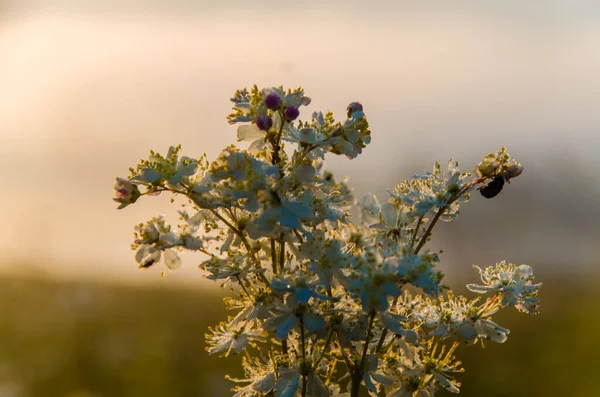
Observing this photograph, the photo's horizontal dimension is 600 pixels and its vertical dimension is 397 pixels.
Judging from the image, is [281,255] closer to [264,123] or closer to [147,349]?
[264,123]

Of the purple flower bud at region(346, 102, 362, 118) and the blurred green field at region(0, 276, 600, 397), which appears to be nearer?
the purple flower bud at region(346, 102, 362, 118)

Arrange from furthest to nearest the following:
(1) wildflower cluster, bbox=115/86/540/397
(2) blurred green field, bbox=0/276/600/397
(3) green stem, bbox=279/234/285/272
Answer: (2) blurred green field, bbox=0/276/600/397, (3) green stem, bbox=279/234/285/272, (1) wildflower cluster, bbox=115/86/540/397

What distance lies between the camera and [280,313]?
3.74 feet

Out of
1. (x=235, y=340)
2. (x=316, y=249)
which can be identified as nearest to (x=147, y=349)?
(x=235, y=340)

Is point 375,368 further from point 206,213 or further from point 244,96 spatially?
point 244,96

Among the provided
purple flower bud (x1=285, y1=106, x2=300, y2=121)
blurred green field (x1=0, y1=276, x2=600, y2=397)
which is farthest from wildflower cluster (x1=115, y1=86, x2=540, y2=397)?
blurred green field (x1=0, y1=276, x2=600, y2=397)

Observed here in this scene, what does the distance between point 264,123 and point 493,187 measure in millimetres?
468

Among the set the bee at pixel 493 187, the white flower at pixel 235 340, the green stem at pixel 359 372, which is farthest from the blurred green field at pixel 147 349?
the bee at pixel 493 187

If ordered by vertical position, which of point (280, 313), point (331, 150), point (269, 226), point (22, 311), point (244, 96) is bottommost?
point (22, 311)

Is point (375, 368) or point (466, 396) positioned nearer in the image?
point (375, 368)

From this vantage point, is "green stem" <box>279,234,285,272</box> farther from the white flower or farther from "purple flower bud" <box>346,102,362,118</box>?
"purple flower bud" <box>346,102,362,118</box>

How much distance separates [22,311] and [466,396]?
2.30m

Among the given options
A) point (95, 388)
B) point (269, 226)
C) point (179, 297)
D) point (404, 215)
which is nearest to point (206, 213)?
point (269, 226)

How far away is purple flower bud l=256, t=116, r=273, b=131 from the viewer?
114cm
